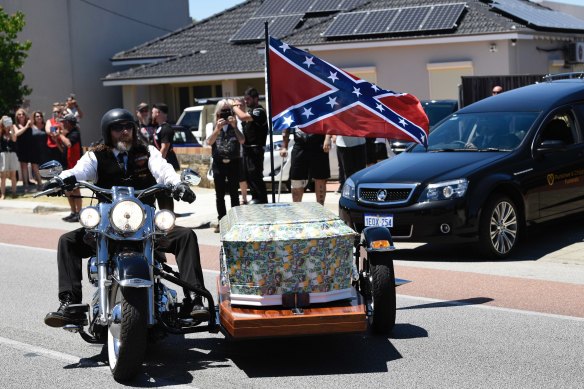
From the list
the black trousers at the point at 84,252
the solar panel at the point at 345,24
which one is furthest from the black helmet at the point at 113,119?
the solar panel at the point at 345,24

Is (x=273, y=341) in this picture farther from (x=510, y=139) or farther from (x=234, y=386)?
(x=510, y=139)

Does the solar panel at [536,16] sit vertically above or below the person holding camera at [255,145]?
above

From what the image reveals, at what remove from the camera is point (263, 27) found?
33531 mm

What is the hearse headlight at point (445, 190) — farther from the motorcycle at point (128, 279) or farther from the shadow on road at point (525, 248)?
the motorcycle at point (128, 279)

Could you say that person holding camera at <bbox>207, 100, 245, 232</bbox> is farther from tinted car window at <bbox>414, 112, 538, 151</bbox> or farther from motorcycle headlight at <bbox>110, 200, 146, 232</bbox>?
motorcycle headlight at <bbox>110, 200, 146, 232</bbox>

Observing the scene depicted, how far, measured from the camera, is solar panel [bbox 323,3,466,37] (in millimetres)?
27828

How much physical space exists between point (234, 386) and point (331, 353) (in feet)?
3.71

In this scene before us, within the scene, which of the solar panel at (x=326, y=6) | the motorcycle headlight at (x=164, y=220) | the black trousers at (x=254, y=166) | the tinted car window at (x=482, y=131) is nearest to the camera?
the motorcycle headlight at (x=164, y=220)

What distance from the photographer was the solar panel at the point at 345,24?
28.7m

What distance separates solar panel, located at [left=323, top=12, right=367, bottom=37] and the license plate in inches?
654

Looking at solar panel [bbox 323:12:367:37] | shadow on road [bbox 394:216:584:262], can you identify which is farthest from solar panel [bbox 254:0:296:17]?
shadow on road [bbox 394:216:584:262]

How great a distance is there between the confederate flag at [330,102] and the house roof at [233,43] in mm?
16633

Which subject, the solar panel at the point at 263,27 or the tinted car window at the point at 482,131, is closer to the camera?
the tinted car window at the point at 482,131

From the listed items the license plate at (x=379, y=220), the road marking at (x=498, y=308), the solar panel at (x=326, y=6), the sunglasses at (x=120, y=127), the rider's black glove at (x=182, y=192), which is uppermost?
the solar panel at (x=326, y=6)
